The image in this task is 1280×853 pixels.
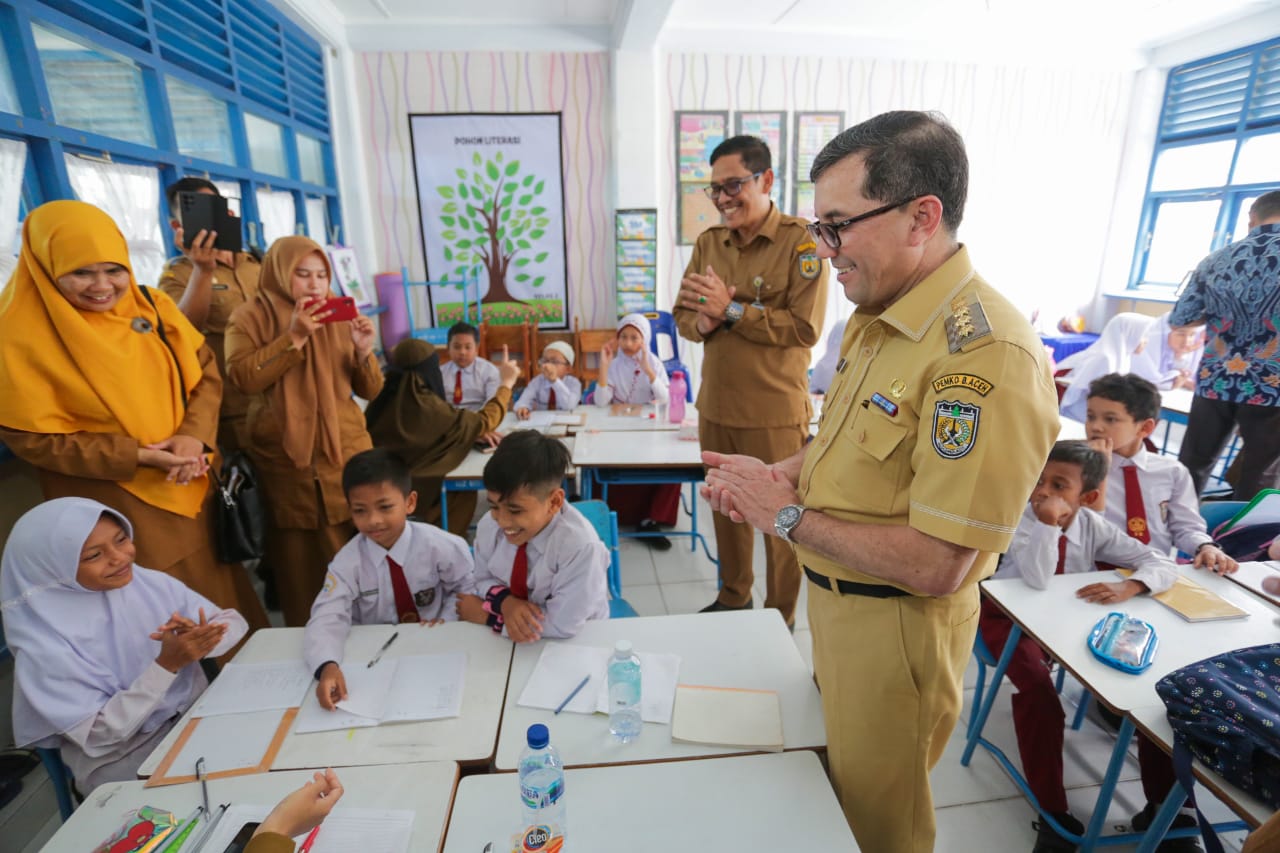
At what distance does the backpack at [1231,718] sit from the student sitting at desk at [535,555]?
4.19 feet

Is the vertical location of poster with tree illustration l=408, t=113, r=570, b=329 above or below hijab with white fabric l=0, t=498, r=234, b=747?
above

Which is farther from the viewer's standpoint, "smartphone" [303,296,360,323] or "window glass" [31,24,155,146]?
"window glass" [31,24,155,146]

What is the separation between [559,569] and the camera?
1.69 meters

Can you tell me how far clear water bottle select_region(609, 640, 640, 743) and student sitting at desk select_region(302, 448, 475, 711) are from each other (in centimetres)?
70

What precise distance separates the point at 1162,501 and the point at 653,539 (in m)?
2.41

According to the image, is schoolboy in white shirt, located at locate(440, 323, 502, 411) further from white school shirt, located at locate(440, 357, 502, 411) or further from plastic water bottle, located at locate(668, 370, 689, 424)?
plastic water bottle, located at locate(668, 370, 689, 424)

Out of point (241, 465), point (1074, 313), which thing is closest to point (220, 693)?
point (241, 465)

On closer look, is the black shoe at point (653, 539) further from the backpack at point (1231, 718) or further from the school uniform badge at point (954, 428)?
the school uniform badge at point (954, 428)

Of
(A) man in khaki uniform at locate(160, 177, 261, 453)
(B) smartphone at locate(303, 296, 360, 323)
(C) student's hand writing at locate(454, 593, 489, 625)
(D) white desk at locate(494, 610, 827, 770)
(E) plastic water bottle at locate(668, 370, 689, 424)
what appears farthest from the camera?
(E) plastic water bottle at locate(668, 370, 689, 424)

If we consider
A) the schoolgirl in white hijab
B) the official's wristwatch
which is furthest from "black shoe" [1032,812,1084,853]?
the schoolgirl in white hijab

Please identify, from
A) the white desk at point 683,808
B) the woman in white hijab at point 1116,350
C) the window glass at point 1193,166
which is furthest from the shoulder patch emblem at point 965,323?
the window glass at point 1193,166

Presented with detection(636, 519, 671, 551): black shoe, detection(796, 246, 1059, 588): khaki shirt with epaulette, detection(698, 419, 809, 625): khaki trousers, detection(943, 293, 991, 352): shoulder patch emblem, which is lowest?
detection(636, 519, 671, 551): black shoe

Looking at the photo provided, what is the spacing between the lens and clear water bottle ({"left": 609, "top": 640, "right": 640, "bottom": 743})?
126 cm

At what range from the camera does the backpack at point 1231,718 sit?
1.12 m
